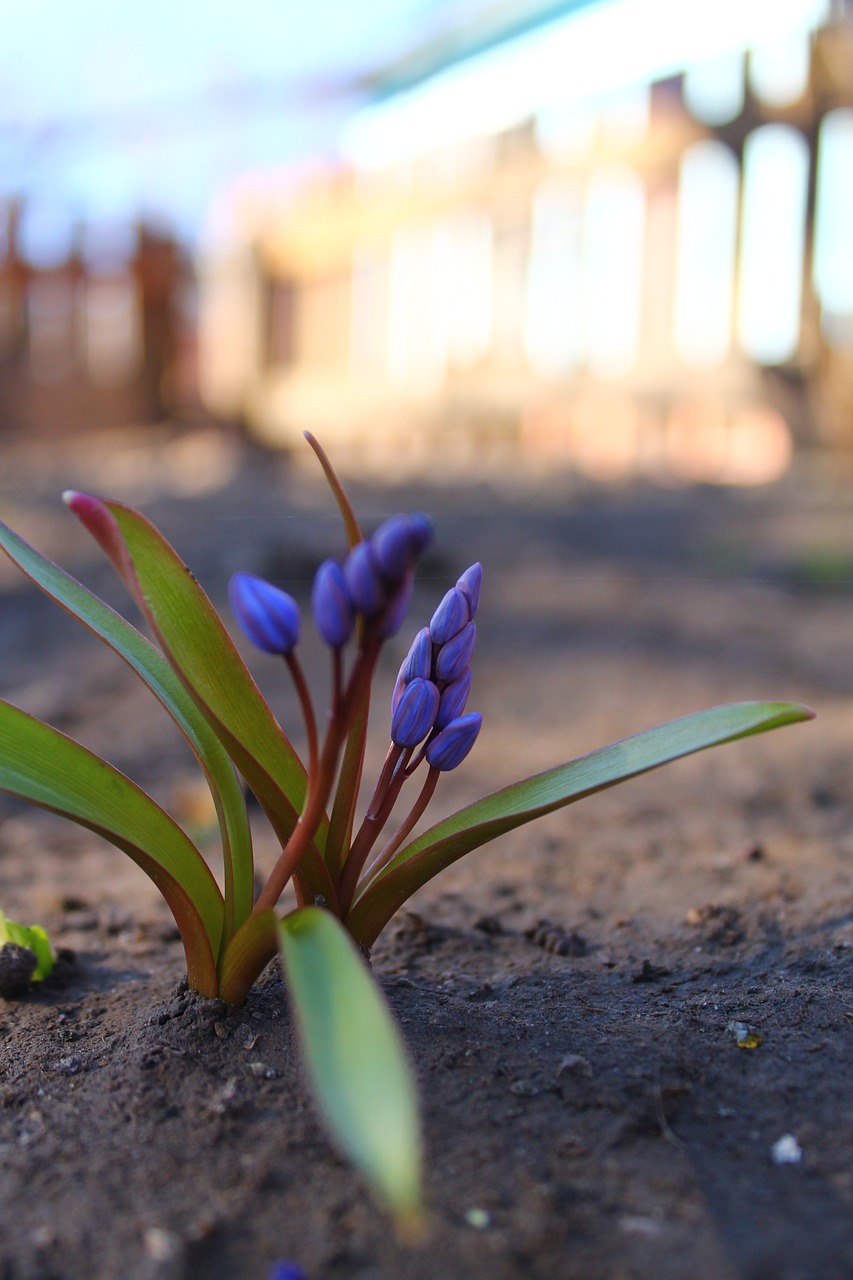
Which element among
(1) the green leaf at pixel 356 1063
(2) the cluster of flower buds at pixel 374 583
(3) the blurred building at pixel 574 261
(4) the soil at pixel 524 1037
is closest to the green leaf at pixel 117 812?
(4) the soil at pixel 524 1037

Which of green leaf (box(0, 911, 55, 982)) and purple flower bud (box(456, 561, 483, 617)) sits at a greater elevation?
purple flower bud (box(456, 561, 483, 617))

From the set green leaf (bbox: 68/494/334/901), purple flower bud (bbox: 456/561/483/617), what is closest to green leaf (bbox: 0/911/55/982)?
green leaf (bbox: 68/494/334/901)

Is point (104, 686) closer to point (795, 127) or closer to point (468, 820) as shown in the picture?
point (468, 820)

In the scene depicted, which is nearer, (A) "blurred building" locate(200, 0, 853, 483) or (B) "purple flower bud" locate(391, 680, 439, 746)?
(B) "purple flower bud" locate(391, 680, 439, 746)

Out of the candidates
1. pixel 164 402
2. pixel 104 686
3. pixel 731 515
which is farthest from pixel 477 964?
pixel 164 402

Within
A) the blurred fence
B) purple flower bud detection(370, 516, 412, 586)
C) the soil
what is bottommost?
the soil

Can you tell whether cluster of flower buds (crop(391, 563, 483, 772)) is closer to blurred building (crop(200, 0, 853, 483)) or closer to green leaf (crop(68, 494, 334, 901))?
green leaf (crop(68, 494, 334, 901))

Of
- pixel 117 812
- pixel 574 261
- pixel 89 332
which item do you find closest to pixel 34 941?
pixel 117 812
